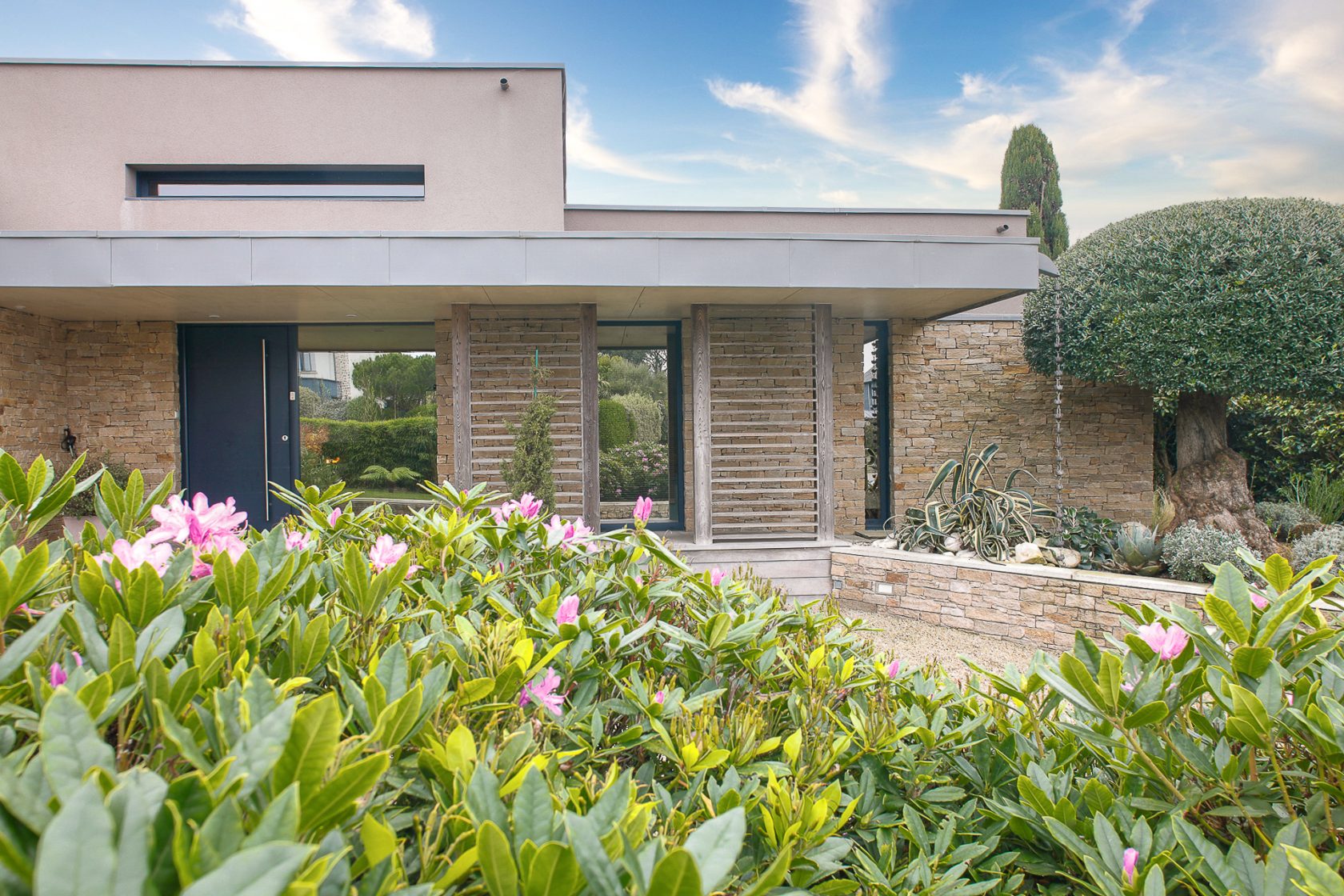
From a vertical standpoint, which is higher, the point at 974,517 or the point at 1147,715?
the point at 1147,715

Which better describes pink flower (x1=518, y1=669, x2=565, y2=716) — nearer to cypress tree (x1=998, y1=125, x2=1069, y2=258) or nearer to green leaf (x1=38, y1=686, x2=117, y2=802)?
green leaf (x1=38, y1=686, x2=117, y2=802)

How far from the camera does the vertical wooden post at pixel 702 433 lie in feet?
24.5

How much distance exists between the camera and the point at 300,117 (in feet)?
30.1

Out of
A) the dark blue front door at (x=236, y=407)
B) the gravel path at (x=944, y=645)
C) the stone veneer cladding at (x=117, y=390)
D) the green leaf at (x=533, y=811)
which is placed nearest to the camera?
the green leaf at (x=533, y=811)

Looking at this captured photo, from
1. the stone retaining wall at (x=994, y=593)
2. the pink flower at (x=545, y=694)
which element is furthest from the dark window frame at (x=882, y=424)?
the pink flower at (x=545, y=694)

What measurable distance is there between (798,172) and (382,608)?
63.9 feet

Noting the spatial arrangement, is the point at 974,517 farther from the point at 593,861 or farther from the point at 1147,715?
the point at 593,861

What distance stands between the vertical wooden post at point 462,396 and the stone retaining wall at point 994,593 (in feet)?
13.3

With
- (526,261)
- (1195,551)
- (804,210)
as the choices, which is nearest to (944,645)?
(1195,551)

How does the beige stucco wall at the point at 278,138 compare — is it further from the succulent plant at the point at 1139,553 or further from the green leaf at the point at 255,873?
the green leaf at the point at 255,873

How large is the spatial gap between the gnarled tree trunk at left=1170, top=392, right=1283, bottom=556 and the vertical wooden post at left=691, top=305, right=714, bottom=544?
5.84 m

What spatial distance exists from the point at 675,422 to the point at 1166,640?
8186 mm

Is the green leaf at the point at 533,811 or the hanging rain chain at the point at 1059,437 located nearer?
the green leaf at the point at 533,811

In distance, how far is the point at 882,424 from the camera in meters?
9.64
